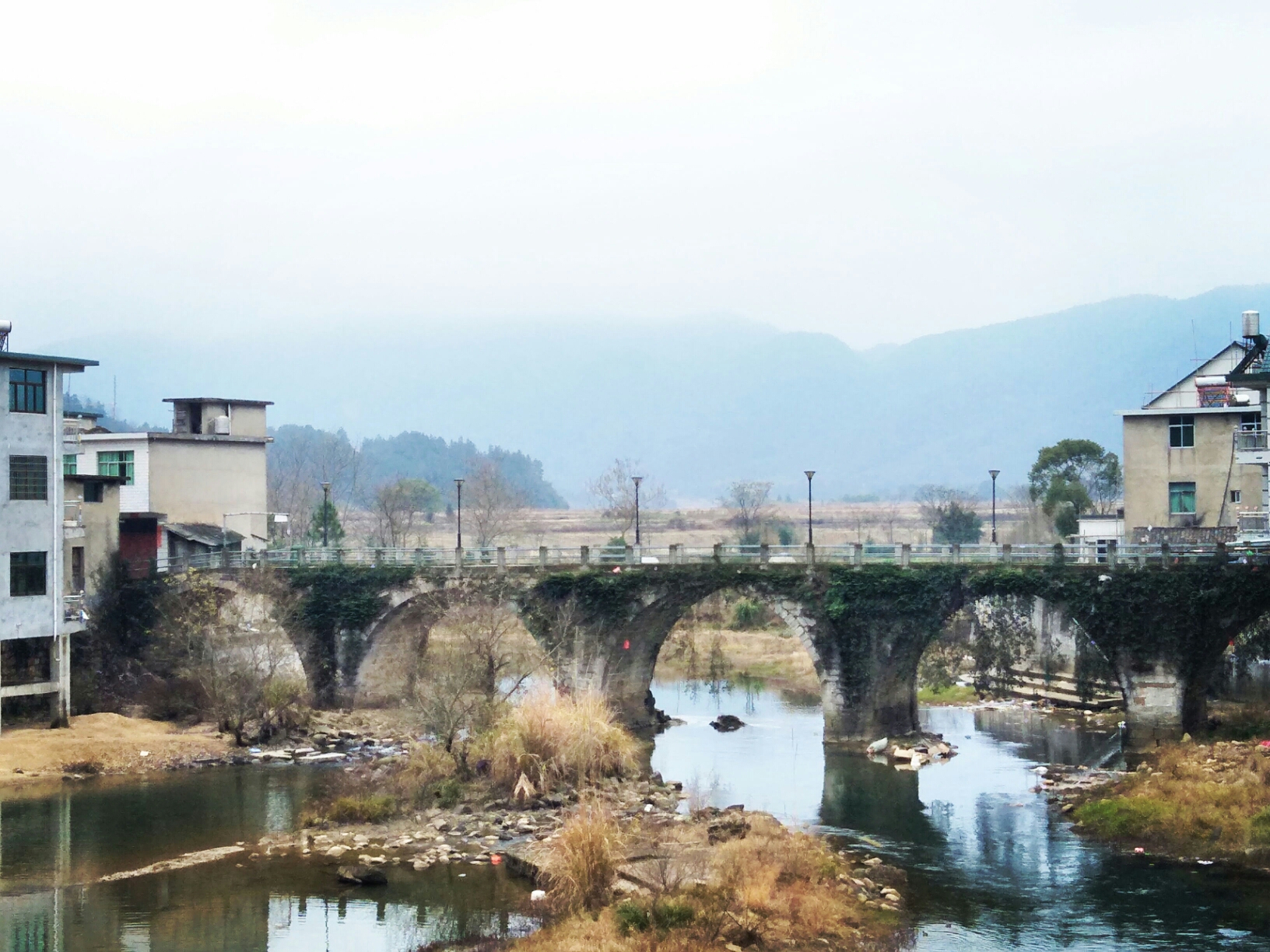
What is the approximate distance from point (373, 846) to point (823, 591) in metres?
19.8

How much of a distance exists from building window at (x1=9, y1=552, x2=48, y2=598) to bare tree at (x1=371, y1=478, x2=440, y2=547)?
5078cm

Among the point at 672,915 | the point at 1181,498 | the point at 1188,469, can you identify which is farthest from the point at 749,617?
the point at 672,915

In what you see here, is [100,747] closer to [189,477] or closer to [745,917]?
[189,477]

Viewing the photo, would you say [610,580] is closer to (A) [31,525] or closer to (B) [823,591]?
(B) [823,591]

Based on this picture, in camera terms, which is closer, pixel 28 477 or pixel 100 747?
pixel 100 747

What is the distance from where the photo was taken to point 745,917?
97.7ft

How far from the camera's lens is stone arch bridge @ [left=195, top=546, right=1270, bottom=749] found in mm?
47562

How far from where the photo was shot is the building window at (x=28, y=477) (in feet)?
164

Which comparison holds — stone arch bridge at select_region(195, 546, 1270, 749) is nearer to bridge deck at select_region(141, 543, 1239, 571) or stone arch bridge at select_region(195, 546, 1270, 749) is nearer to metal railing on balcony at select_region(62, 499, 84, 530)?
bridge deck at select_region(141, 543, 1239, 571)

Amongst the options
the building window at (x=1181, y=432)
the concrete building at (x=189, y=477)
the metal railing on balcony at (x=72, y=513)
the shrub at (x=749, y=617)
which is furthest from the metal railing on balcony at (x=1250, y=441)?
the metal railing on balcony at (x=72, y=513)

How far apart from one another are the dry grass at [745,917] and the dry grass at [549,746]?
29.5 feet

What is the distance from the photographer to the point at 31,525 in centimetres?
5028

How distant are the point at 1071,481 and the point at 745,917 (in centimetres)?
7016

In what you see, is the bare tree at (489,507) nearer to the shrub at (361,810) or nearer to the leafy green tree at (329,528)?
the leafy green tree at (329,528)
